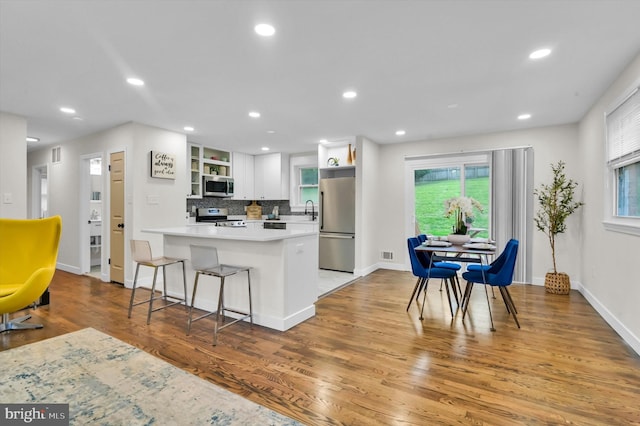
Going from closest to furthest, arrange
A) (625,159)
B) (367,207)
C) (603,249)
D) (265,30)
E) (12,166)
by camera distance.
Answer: (265,30) < (625,159) < (603,249) < (12,166) < (367,207)

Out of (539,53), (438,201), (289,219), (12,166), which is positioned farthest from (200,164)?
(539,53)

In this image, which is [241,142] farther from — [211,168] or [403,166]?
[403,166]

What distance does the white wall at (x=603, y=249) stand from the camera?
106 inches

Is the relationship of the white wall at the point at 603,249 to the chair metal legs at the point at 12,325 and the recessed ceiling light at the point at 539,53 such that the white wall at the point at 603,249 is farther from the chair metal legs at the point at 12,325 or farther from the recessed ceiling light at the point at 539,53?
the chair metal legs at the point at 12,325

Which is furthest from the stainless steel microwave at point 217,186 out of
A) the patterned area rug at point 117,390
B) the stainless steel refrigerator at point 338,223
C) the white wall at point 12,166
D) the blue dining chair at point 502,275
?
the patterned area rug at point 117,390

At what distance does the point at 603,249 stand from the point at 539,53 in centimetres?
235

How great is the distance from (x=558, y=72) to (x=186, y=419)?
12.4 feet

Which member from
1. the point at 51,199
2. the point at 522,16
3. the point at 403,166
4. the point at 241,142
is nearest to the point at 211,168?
the point at 241,142

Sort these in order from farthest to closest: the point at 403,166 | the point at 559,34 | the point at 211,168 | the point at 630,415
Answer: the point at 211,168 < the point at 403,166 < the point at 559,34 < the point at 630,415

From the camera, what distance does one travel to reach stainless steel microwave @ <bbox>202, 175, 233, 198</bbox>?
19.9ft

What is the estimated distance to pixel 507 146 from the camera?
5051 millimetres

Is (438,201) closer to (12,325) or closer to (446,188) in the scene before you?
(446,188)

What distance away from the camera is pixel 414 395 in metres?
1.98

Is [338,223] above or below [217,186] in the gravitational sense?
below
